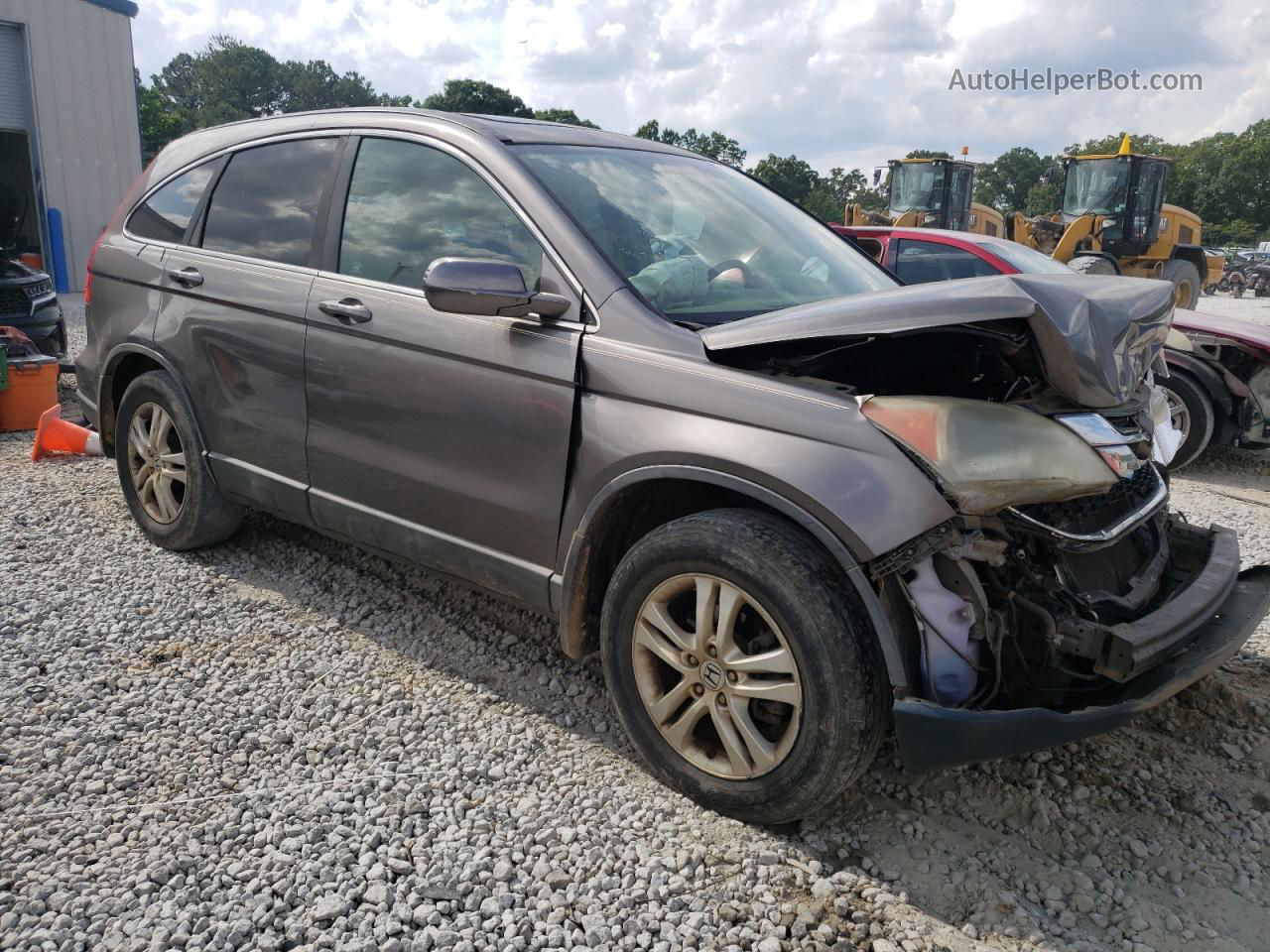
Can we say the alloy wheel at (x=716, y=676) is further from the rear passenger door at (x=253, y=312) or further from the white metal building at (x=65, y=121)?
the white metal building at (x=65, y=121)

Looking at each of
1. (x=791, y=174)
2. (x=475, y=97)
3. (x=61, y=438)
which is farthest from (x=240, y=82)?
(x=61, y=438)

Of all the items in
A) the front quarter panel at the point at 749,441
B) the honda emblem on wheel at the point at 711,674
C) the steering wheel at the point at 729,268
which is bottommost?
the honda emblem on wheel at the point at 711,674

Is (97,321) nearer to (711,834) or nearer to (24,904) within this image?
(24,904)

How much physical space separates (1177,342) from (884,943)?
514 cm

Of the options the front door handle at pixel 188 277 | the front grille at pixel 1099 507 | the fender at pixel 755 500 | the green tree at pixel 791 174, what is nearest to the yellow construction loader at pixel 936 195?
the front door handle at pixel 188 277

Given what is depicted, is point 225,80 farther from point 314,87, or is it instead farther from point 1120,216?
point 1120,216

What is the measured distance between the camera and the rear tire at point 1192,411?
21.7 feet

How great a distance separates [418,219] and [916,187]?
50.7ft

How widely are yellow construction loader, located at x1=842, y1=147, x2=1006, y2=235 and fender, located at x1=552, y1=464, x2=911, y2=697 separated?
14566mm

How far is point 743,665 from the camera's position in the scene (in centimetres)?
260

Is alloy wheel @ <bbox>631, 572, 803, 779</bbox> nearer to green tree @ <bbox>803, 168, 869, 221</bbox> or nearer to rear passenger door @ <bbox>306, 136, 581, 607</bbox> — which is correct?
rear passenger door @ <bbox>306, 136, 581, 607</bbox>

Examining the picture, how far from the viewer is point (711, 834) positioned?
2695 mm

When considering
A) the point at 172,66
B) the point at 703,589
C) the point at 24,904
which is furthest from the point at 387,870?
the point at 172,66

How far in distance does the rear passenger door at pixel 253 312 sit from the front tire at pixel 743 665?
1.65m
